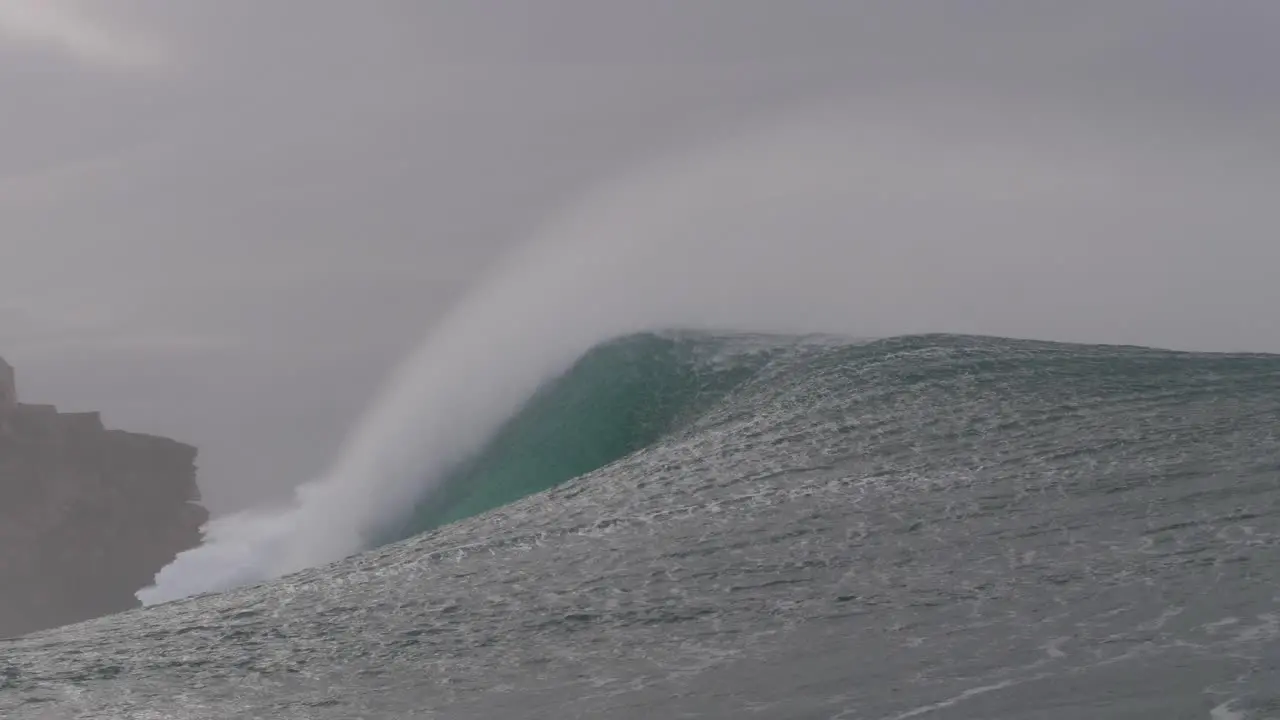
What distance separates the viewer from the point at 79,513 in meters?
48.6

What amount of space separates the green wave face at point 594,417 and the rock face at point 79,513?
28.4 m

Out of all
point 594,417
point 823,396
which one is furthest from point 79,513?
point 823,396

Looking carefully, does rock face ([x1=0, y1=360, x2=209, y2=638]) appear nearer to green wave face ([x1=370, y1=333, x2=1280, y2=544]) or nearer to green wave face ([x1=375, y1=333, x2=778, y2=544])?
green wave face ([x1=375, y1=333, x2=778, y2=544])

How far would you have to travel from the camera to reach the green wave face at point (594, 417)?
2052 cm

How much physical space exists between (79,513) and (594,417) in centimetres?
3468

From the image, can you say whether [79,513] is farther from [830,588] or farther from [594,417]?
[830,588]

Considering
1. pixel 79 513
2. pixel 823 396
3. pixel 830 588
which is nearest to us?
pixel 830 588

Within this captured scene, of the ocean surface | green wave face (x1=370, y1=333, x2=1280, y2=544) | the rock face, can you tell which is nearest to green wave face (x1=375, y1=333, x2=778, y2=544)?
green wave face (x1=370, y1=333, x2=1280, y2=544)

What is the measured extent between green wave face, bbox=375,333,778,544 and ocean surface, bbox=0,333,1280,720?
2.26m

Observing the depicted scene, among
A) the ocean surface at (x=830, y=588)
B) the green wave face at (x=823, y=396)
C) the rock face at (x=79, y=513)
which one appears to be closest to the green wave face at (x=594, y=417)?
the green wave face at (x=823, y=396)

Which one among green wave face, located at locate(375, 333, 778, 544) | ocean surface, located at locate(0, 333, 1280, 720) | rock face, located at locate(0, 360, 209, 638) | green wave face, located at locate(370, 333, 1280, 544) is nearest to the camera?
ocean surface, located at locate(0, 333, 1280, 720)

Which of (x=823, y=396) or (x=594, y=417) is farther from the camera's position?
(x=594, y=417)

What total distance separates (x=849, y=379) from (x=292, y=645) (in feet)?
33.7

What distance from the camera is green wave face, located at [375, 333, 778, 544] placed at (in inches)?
808
